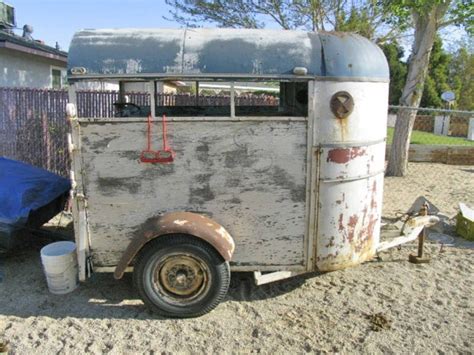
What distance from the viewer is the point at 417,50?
10.1m

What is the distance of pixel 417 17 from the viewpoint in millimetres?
9875

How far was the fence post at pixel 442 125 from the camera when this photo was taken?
24.7 meters

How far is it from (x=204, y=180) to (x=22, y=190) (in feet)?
8.06

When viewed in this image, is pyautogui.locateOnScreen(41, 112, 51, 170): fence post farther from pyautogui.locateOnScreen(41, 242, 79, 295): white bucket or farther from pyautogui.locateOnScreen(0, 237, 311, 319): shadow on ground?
pyautogui.locateOnScreen(41, 242, 79, 295): white bucket

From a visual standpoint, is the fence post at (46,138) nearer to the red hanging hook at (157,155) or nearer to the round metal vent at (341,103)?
the red hanging hook at (157,155)

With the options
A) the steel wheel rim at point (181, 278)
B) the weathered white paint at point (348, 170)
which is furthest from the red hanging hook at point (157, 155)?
the weathered white paint at point (348, 170)

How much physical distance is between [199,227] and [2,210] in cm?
244

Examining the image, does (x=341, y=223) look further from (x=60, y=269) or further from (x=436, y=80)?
(x=436, y=80)

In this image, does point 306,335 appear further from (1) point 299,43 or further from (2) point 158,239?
(1) point 299,43

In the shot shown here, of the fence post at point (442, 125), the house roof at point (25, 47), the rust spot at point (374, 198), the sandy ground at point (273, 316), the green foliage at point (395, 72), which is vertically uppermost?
the green foliage at point (395, 72)

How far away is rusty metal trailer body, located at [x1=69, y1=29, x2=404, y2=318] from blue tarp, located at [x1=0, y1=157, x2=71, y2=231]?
4.40 feet

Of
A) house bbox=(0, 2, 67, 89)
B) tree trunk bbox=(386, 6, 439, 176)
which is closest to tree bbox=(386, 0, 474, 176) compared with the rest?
tree trunk bbox=(386, 6, 439, 176)

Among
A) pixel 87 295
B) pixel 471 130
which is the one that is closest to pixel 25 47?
pixel 87 295

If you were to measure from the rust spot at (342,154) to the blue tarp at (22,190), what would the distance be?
10.8 feet
